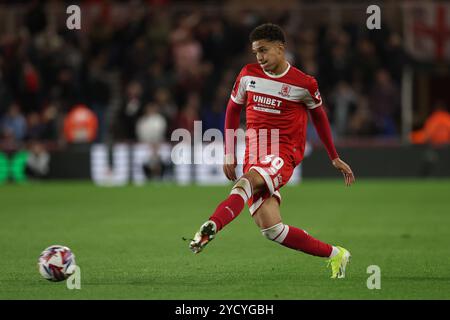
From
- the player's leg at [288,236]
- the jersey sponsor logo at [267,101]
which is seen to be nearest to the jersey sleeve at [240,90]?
the jersey sponsor logo at [267,101]

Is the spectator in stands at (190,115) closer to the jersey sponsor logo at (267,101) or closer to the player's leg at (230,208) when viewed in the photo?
the jersey sponsor logo at (267,101)

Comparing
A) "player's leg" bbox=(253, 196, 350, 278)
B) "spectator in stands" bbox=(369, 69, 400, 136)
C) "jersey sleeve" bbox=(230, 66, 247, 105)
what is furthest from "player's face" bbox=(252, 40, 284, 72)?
"spectator in stands" bbox=(369, 69, 400, 136)

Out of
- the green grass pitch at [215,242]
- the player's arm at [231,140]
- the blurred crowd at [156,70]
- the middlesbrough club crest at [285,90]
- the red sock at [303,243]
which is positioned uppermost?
the blurred crowd at [156,70]

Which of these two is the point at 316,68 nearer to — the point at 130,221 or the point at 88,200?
the point at 88,200

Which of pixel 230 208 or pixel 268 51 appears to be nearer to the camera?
pixel 230 208

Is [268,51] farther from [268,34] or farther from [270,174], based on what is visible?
[270,174]

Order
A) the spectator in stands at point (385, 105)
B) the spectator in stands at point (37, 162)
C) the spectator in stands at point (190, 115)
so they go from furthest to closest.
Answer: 1. the spectator in stands at point (37, 162)
2. the spectator in stands at point (385, 105)
3. the spectator in stands at point (190, 115)

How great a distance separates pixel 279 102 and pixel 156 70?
14.8 m

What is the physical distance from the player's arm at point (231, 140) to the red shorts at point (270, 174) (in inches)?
5.9

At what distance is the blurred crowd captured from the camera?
71.8 feet

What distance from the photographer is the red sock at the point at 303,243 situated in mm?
8062

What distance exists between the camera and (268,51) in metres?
7.91

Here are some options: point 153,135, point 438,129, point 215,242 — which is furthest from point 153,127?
point 215,242
